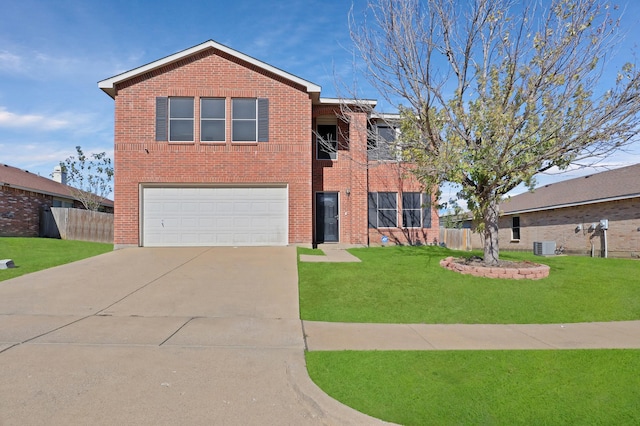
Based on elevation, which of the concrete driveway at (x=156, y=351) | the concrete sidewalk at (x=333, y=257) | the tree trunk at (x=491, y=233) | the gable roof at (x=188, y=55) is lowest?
the concrete driveway at (x=156, y=351)

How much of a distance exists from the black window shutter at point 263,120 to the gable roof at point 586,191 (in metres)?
11.7

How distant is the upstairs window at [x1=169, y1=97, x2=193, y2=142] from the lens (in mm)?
14266

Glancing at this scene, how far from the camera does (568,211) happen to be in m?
21.1

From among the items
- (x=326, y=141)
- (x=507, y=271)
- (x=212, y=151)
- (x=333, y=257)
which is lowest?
(x=507, y=271)

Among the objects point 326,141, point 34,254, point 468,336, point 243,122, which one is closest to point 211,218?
point 243,122

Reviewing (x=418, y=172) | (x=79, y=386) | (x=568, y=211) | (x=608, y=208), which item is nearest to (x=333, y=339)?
(x=79, y=386)

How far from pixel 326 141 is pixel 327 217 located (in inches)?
125

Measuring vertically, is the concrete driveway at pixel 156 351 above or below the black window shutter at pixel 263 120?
below

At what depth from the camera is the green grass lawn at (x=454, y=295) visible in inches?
272

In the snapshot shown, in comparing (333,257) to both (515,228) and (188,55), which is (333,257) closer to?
(188,55)

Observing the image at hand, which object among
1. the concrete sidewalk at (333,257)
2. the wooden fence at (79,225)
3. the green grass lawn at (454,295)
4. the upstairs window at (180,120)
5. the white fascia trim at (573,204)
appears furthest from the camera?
the wooden fence at (79,225)

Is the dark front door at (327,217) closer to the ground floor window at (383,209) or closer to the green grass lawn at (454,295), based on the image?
the ground floor window at (383,209)

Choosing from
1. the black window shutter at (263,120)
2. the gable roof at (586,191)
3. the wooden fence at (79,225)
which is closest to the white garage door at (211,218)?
the black window shutter at (263,120)

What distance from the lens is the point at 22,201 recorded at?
2083 centimetres
